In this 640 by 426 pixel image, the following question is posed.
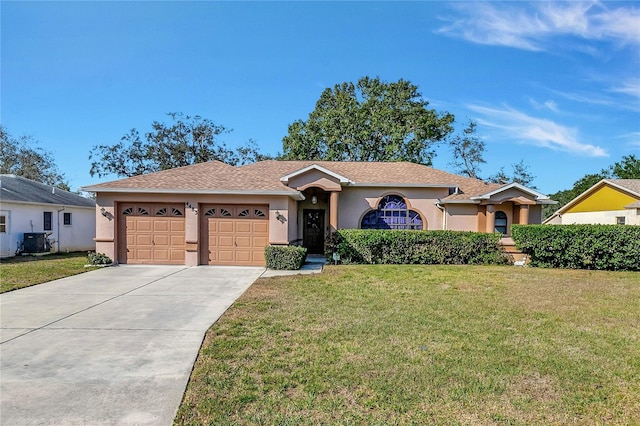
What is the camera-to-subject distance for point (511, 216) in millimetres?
17875

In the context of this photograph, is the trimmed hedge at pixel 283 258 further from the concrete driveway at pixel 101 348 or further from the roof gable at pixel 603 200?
the roof gable at pixel 603 200

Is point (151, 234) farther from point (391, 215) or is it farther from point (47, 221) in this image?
point (391, 215)

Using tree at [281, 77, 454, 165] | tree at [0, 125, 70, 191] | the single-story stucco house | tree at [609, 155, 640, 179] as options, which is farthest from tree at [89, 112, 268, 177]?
tree at [609, 155, 640, 179]

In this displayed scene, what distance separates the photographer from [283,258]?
13383 millimetres

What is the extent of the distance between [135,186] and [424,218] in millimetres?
12460

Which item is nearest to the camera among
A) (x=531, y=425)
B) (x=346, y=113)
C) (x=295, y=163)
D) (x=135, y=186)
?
(x=531, y=425)

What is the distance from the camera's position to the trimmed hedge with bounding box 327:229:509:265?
15094mm

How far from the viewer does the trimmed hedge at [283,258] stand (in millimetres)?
13359

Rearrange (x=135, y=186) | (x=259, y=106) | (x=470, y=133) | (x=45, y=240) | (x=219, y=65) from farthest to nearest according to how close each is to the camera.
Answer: (x=470, y=133) < (x=259, y=106) < (x=45, y=240) < (x=219, y=65) < (x=135, y=186)

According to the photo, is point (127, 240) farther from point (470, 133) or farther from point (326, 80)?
point (470, 133)

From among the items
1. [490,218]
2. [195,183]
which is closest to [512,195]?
[490,218]

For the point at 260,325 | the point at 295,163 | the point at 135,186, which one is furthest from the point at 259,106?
the point at 260,325

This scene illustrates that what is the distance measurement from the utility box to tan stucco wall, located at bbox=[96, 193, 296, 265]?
727cm

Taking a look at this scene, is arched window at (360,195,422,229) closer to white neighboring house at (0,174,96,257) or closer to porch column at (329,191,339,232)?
porch column at (329,191,339,232)
